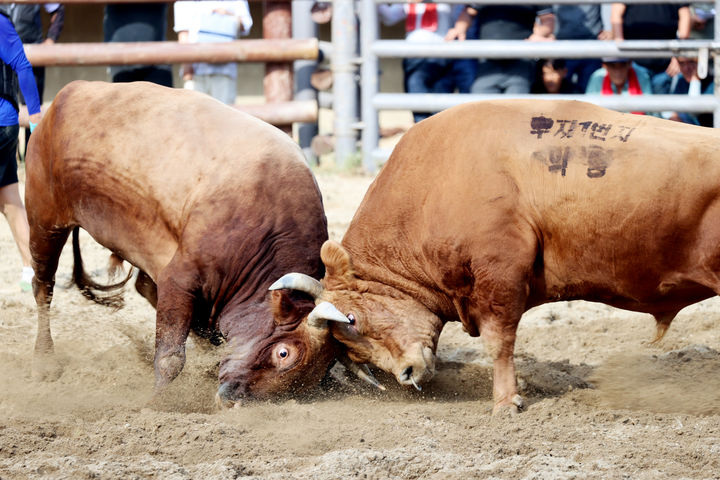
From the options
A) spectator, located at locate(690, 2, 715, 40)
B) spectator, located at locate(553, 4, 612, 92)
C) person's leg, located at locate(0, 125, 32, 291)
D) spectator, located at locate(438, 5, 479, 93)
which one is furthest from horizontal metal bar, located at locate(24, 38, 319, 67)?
spectator, located at locate(690, 2, 715, 40)

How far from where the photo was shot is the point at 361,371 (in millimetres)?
4375

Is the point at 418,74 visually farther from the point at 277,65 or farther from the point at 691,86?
the point at 691,86

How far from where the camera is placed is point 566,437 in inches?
141

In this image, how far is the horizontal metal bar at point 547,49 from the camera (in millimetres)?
8773

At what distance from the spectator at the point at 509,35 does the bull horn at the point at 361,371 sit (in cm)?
555

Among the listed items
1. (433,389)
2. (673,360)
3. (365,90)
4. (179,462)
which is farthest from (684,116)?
(179,462)

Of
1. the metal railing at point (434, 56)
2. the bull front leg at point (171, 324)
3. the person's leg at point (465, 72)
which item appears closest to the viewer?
the bull front leg at point (171, 324)

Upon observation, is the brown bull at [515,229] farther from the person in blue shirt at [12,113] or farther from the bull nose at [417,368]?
the person in blue shirt at [12,113]

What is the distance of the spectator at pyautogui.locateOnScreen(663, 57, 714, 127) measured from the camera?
9.14m

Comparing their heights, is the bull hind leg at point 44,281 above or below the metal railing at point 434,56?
below

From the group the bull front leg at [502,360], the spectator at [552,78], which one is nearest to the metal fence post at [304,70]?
the spectator at [552,78]

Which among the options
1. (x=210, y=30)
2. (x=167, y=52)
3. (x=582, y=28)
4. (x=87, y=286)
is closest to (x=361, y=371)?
(x=87, y=286)

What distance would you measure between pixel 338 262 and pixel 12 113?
2.95 m

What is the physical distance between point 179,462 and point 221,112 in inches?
86.5
